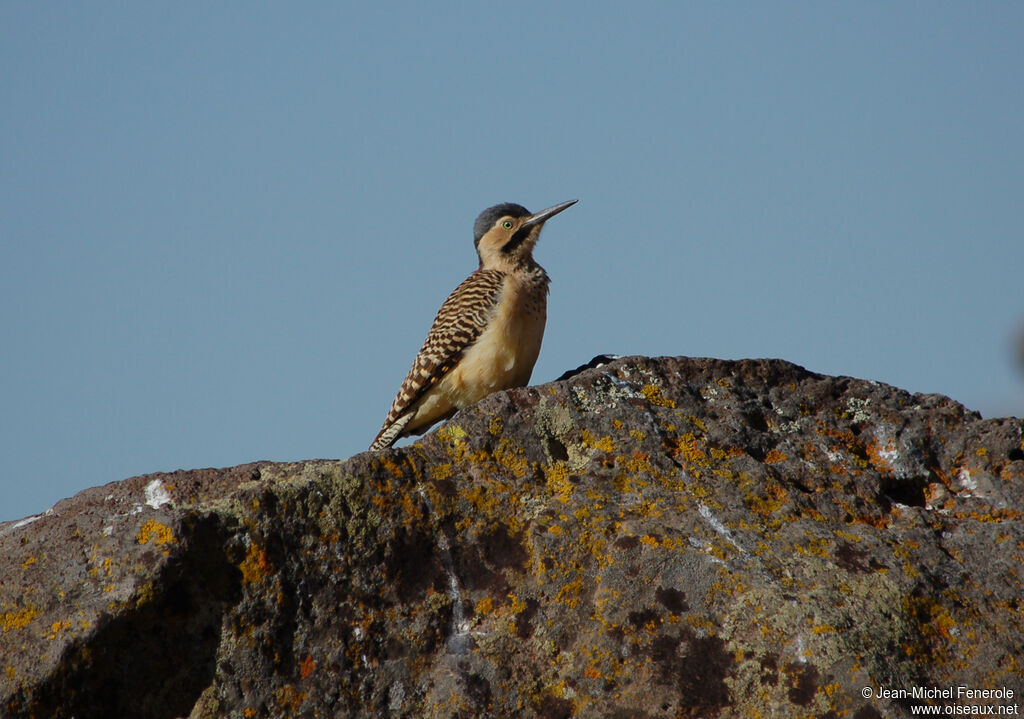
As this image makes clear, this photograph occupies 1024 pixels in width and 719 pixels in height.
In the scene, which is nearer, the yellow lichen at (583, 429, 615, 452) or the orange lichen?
the orange lichen

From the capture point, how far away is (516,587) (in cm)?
394

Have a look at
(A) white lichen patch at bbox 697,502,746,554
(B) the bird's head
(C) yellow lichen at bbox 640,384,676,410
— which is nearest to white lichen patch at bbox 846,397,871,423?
(C) yellow lichen at bbox 640,384,676,410

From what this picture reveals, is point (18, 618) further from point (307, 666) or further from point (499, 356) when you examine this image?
point (499, 356)

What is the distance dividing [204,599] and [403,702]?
0.76m

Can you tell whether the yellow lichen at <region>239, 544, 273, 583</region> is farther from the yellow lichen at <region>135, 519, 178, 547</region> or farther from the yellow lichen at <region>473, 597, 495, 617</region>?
the yellow lichen at <region>473, 597, 495, 617</region>

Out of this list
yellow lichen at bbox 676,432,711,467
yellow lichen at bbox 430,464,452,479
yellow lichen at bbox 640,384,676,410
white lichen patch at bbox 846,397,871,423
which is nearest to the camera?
yellow lichen at bbox 430,464,452,479

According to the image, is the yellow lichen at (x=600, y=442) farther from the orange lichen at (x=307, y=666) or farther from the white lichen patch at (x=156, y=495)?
the white lichen patch at (x=156, y=495)

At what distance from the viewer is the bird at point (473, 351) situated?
25.7ft

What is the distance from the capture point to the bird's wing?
7852 millimetres

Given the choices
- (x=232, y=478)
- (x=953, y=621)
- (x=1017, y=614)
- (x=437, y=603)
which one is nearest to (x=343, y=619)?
(x=437, y=603)

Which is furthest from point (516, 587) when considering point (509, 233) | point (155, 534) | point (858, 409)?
point (509, 233)

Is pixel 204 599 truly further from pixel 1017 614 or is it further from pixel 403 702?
pixel 1017 614

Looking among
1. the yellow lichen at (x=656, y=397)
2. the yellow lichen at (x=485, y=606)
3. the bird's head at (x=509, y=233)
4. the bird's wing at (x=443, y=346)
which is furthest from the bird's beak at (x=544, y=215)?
the yellow lichen at (x=485, y=606)

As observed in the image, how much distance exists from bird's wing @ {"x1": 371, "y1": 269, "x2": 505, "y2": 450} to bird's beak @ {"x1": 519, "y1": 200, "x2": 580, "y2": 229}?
3.30 ft
